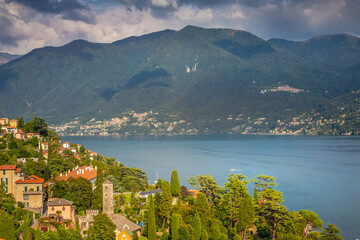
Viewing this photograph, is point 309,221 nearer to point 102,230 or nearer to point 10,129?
point 102,230

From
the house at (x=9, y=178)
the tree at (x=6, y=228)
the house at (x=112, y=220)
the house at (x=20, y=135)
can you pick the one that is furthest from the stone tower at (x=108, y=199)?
the house at (x=20, y=135)

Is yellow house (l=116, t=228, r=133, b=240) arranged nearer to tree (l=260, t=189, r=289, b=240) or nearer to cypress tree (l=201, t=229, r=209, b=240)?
cypress tree (l=201, t=229, r=209, b=240)

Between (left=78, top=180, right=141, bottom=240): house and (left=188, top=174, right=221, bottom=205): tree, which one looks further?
(left=188, top=174, right=221, bottom=205): tree

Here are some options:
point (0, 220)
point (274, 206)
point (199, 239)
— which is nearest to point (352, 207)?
point (274, 206)

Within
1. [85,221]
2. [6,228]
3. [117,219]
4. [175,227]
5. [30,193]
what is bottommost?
[175,227]

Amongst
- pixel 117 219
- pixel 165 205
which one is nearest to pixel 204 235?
pixel 165 205

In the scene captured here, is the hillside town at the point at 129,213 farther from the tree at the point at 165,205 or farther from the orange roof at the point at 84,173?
the orange roof at the point at 84,173

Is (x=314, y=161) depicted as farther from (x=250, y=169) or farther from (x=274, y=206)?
(x=274, y=206)

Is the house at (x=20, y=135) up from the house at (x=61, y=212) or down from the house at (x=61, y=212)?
up

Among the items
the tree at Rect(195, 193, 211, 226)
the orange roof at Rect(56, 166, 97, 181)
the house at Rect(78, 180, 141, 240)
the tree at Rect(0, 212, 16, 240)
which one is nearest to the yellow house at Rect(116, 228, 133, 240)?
the house at Rect(78, 180, 141, 240)
